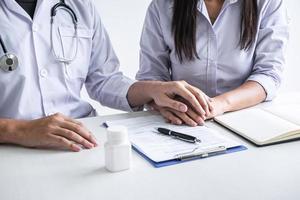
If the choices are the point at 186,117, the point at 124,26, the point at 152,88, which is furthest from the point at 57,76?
the point at 124,26

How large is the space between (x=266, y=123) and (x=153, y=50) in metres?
0.57

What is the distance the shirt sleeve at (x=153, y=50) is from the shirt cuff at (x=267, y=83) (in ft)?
1.11

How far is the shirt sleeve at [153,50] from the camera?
1.41m

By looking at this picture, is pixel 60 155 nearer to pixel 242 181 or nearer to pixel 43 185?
pixel 43 185

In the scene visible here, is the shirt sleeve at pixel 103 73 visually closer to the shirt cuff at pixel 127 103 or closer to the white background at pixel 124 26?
the shirt cuff at pixel 127 103

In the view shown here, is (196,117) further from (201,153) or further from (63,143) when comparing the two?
(63,143)

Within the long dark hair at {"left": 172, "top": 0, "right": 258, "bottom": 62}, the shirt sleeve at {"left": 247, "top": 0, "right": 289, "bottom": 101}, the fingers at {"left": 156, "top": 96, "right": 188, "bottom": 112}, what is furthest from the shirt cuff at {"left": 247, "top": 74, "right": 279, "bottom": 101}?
the fingers at {"left": 156, "top": 96, "right": 188, "bottom": 112}

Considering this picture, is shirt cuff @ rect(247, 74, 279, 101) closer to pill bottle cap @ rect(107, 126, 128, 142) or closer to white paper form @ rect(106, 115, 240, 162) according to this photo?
white paper form @ rect(106, 115, 240, 162)

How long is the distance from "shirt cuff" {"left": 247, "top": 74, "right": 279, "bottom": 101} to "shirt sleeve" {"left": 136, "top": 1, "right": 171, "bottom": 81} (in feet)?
1.11

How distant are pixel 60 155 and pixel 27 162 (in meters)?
0.07

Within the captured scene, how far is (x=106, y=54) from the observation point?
1.34 m

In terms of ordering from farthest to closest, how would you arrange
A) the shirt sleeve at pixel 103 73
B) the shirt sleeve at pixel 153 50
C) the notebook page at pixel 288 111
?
the shirt sleeve at pixel 153 50 < the shirt sleeve at pixel 103 73 < the notebook page at pixel 288 111

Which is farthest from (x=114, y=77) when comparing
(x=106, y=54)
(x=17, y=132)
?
(x=17, y=132)

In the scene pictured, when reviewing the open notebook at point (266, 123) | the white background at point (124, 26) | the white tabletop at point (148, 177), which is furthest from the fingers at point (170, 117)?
the white background at point (124, 26)
